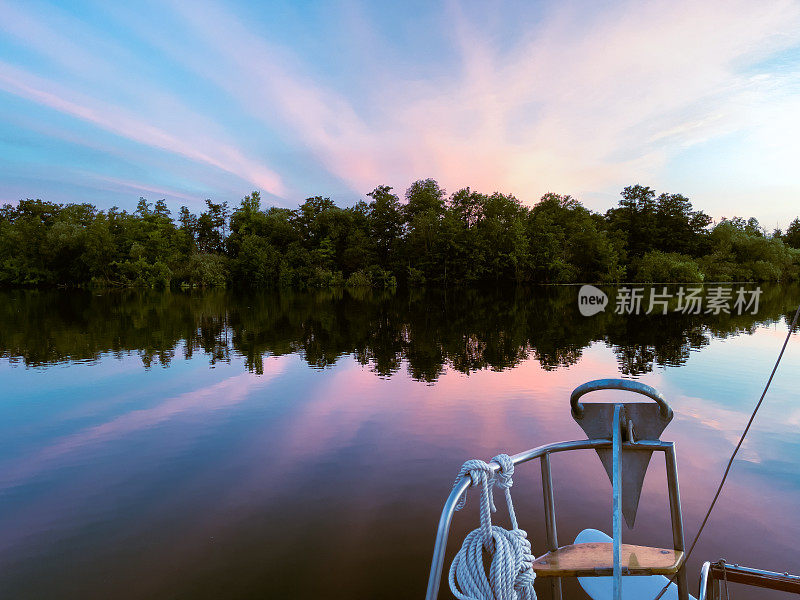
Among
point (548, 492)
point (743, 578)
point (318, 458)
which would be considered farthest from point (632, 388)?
point (318, 458)

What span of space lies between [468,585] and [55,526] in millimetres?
4364

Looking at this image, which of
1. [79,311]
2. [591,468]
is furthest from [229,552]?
[79,311]

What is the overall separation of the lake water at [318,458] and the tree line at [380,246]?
3666 cm

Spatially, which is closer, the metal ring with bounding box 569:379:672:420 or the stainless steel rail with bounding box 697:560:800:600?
the metal ring with bounding box 569:379:672:420

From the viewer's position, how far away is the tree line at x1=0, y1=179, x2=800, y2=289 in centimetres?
4631

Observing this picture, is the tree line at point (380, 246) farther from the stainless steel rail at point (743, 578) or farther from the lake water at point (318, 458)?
the stainless steel rail at point (743, 578)

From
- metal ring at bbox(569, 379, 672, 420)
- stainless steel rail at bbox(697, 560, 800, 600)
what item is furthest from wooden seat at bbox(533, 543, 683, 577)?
metal ring at bbox(569, 379, 672, 420)

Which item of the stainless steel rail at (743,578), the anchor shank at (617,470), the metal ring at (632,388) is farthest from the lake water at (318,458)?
the metal ring at (632,388)

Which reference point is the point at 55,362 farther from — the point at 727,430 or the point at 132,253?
the point at 132,253

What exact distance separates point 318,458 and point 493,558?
460cm

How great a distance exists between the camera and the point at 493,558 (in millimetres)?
1482

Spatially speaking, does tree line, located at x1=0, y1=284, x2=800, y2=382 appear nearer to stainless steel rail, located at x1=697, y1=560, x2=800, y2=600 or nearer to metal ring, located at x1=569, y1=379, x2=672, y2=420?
stainless steel rail, located at x1=697, y1=560, x2=800, y2=600

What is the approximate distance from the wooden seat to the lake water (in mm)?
1817

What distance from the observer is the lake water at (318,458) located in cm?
363
